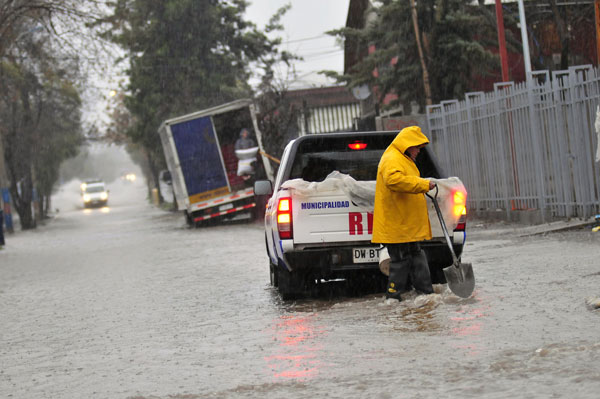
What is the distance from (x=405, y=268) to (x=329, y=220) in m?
0.91

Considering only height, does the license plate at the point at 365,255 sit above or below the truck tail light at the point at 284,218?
below

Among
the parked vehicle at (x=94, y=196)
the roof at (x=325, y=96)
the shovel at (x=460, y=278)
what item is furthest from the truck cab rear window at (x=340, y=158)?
the parked vehicle at (x=94, y=196)

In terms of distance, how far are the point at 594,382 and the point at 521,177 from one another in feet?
39.3

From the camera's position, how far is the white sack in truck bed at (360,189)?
9.05 meters

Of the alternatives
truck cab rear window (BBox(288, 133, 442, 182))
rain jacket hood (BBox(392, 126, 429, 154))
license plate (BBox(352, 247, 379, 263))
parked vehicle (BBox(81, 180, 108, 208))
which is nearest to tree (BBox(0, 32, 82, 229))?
truck cab rear window (BBox(288, 133, 442, 182))

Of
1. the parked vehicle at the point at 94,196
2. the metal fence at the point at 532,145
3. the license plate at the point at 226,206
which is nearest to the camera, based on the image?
the metal fence at the point at 532,145

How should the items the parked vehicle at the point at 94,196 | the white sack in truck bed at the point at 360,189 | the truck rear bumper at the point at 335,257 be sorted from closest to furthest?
1. the white sack in truck bed at the point at 360,189
2. the truck rear bumper at the point at 335,257
3. the parked vehicle at the point at 94,196

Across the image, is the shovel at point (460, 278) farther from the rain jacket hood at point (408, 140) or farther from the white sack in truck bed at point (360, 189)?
the rain jacket hood at point (408, 140)

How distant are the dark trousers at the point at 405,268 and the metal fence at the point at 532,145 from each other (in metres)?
6.36

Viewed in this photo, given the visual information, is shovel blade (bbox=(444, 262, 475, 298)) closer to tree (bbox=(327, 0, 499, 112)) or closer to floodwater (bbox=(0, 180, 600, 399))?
floodwater (bbox=(0, 180, 600, 399))

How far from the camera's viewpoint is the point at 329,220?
9188mm

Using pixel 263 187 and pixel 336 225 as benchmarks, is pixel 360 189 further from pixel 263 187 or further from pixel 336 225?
pixel 263 187

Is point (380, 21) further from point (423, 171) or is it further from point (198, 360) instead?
point (198, 360)

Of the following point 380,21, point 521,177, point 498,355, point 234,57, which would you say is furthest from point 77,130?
point 498,355
